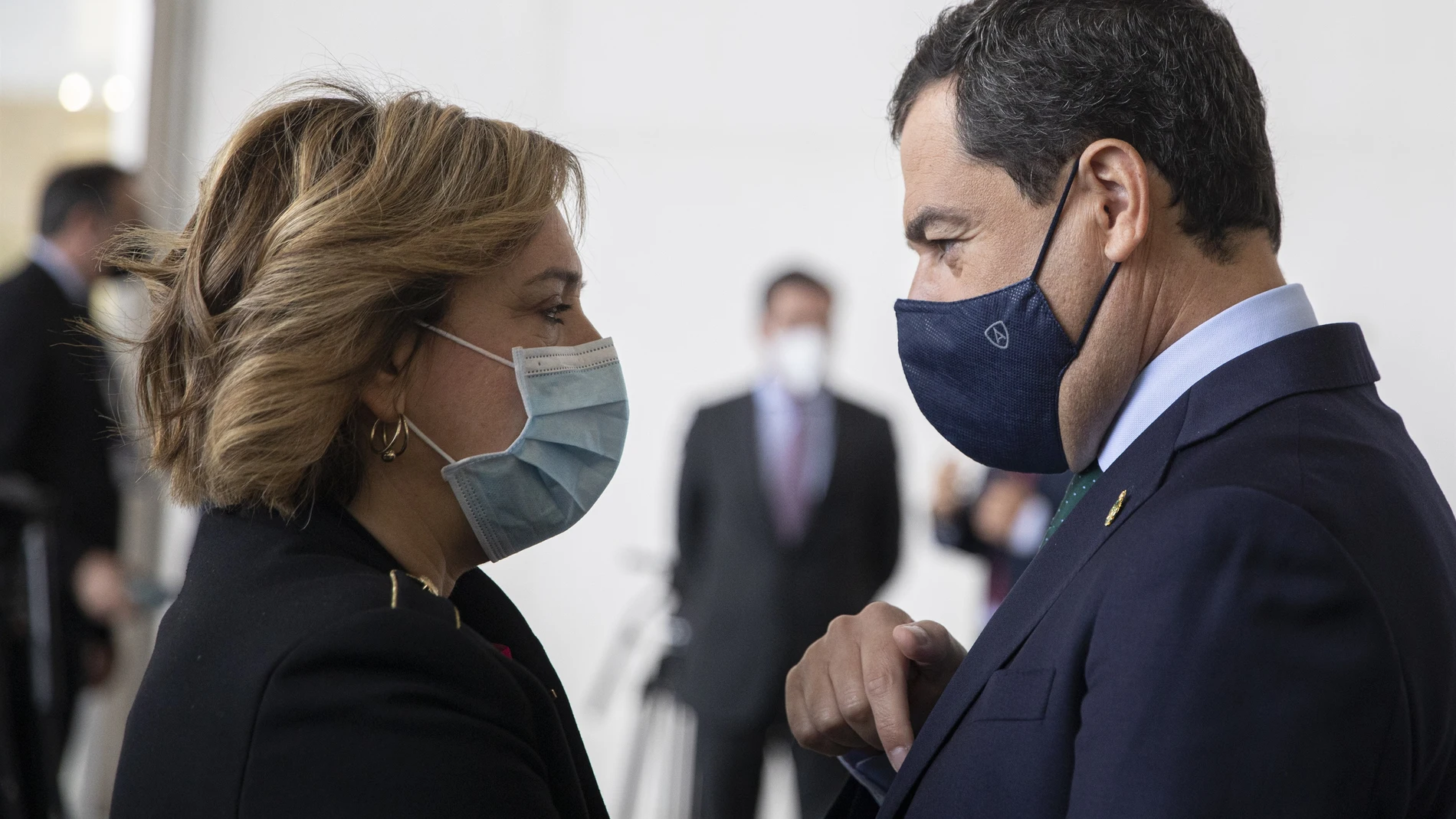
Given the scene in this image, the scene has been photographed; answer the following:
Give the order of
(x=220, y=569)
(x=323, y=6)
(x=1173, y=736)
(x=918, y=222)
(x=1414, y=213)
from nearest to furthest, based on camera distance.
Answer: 1. (x=1173, y=736)
2. (x=220, y=569)
3. (x=918, y=222)
4. (x=1414, y=213)
5. (x=323, y=6)

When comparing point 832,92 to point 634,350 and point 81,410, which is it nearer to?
point 634,350

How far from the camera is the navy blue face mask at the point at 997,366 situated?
117 cm

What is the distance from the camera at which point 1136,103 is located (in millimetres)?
1133

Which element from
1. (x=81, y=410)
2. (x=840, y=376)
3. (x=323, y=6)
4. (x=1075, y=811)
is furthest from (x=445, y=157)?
(x=323, y=6)

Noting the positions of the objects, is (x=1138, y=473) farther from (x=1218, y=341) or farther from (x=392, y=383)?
(x=392, y=383)

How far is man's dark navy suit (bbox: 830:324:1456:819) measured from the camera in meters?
0.87

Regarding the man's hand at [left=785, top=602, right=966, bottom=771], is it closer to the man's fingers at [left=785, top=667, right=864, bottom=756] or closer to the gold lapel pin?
the man's fingers at [left=785, top=667, right=864, bottom=756]

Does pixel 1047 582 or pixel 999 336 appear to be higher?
pixel 999 336

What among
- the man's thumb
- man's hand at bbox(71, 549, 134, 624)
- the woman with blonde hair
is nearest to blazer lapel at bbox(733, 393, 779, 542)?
man's hand at bbox(71, 549, 134, 624)

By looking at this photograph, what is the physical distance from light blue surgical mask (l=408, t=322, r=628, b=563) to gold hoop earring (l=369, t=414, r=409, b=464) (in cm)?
1

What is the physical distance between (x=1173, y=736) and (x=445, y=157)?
86cm

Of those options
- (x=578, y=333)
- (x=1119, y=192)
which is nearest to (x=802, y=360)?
(x=578, y=333)

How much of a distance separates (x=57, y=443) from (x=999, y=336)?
3.12 meters

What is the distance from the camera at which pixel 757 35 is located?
18.2 feet
